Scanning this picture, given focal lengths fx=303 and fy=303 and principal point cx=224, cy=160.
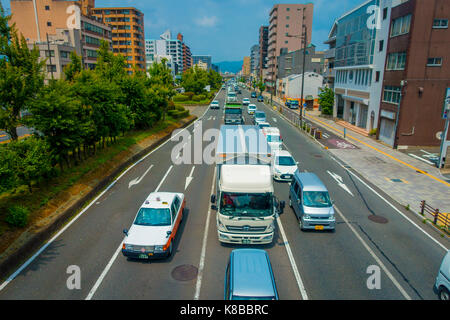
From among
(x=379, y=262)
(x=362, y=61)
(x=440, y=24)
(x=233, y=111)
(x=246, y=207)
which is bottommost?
(x=379, y=262)

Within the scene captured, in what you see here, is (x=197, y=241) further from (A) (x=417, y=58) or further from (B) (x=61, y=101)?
(A) (x=417, y=58)

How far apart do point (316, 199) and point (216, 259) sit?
5976mm

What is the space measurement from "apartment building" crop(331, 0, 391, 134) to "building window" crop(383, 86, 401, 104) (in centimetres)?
133

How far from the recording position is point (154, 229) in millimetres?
→ 12836

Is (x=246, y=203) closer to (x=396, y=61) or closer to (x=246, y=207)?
(x=246, y=207)

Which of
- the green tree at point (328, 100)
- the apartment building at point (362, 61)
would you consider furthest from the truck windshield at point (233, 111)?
the green tree at point (328, 100)

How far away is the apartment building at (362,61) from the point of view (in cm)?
3716

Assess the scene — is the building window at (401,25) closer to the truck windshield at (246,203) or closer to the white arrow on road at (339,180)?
the white arrow on road at (339,180)

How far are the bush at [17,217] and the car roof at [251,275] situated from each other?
32.4 feet

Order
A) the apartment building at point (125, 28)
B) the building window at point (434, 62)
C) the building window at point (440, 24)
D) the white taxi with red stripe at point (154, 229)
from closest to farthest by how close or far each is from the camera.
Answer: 1. the white taxi with red stripe at point (154, 229)
2. the building window at point (440, 24)
3. the building window at point (434, 62)
4. the apartment building at point (125, 28)

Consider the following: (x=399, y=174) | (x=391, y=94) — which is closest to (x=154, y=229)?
(x=399, y=174)

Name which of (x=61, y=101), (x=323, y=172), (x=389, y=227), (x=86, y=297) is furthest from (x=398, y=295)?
(x=61, y=101)

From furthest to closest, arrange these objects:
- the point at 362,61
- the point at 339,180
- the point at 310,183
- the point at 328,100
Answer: the point at 328,100 < the point at 362,61 < the point at 339,180 < the point at 310,183

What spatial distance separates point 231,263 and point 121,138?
24277mm
